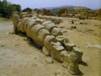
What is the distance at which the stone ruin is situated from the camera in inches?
276

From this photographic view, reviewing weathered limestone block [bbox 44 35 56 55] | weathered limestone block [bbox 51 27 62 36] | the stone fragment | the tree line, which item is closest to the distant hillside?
the tree line

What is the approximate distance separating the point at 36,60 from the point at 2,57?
1077mm

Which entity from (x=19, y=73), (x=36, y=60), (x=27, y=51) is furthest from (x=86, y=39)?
(x=19, y=73)

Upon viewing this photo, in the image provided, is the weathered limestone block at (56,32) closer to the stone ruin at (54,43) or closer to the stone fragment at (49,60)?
the stone ruin at (54,43)

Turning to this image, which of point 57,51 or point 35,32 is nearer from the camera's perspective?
point 57,51

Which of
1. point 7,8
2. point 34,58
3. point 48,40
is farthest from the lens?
point 7,8

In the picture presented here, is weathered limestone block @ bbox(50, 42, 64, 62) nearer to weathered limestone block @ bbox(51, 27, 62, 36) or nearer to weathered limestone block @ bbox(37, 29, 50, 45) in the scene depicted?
weathered limestone block @ bbox(37, 29, 50, 45)

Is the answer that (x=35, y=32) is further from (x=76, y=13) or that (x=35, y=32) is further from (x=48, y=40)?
(x=76, y=13)

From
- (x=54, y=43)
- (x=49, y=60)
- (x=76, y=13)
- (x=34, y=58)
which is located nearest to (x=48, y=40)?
(x=54, y=43)

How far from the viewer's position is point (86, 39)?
10.8 m

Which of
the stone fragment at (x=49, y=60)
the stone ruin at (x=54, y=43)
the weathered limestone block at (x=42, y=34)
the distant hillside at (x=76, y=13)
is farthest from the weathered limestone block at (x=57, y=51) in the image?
the distant hillside at (x=76, y=13)

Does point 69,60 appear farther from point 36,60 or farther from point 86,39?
point 86,39

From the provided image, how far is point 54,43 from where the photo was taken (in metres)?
8.27

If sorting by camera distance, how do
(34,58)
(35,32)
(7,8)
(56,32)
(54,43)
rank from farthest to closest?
(7,8) → (35,32) → (56,32) → (54,43) → (34,58)
